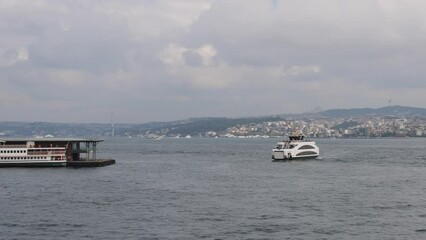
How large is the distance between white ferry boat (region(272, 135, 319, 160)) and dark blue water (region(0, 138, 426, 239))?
36726 mm

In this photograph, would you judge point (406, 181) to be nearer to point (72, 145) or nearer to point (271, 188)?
point (271, 188)

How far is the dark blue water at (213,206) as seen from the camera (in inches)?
1867

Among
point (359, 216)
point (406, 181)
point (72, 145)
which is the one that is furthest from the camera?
point (72, 145)

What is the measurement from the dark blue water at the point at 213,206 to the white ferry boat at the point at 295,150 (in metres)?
36.7

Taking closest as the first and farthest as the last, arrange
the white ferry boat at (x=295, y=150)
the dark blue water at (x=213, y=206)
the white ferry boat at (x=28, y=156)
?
the dark blue water at (x=213, y=206) → the white ferry boat at (x=28, y=156) → the white ferry boat at (x=295, y=150)

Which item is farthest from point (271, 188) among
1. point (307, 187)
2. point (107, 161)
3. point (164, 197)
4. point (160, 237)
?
point (107, 161)

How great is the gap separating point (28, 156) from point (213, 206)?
2524 inches

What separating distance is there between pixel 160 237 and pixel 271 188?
3462cm

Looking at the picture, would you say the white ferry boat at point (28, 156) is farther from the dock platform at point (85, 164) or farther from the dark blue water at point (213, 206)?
the dark blue water at point (213, 206)

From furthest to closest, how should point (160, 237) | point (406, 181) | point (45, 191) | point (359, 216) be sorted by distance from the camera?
point (406, 181)
point (45, 191)
point (359, 216)
point (160, 237)

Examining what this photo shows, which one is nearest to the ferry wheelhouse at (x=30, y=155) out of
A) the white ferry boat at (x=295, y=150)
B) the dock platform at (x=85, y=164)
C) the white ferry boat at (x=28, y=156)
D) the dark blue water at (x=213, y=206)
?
the white ferry boat at (x=28, y=156)

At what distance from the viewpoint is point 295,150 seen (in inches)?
5379

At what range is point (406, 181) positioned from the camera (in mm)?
87062

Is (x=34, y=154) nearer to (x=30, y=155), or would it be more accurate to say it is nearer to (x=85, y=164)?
(x=30, y=155)
